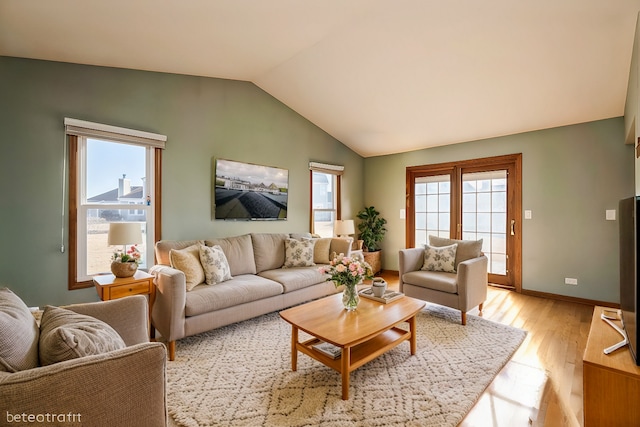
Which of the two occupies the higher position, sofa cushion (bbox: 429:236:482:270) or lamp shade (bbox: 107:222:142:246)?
lamp shade (bbox: 107:222:142:246)

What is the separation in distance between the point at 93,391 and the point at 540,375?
270 cm

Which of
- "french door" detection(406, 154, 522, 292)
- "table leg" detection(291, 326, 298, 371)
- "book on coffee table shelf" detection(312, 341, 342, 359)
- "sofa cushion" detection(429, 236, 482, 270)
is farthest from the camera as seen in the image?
"french door" detection(406, 154, 522, 292)

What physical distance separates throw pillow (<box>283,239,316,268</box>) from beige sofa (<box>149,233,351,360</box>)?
0.08 ft

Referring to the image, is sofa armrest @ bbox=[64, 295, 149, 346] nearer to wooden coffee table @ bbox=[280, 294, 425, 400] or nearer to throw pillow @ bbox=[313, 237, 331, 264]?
wooden coffee table @ bbox=[280, 294, 425, 400]

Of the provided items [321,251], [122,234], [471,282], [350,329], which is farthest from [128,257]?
[471,282]

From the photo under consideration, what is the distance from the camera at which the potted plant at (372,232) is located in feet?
17.8

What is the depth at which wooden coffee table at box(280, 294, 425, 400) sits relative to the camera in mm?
1910

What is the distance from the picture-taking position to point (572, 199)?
3.84 metres

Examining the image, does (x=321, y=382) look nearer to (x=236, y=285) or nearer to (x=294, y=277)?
(x=236, y=285)

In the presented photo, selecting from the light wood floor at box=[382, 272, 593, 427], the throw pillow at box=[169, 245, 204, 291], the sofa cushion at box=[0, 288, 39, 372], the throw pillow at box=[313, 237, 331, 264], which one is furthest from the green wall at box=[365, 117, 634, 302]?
the sofa cushion at box=[0, 288, 39, 372]

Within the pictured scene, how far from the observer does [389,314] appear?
2307 millimetres

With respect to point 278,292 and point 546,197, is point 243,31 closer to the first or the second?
point 278,292

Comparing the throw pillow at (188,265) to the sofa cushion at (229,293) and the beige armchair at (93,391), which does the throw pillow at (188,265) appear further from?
the beige armchair at (93,391)

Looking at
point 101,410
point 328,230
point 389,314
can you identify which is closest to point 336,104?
point 328,230
